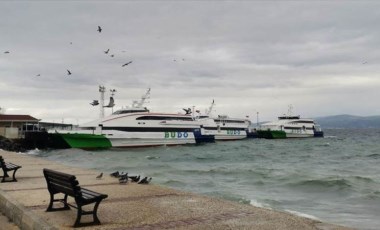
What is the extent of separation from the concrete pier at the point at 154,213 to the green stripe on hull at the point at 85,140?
37.4m

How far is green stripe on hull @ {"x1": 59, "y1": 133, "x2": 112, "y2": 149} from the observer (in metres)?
46.2

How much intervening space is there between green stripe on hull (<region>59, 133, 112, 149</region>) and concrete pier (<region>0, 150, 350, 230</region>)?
3742 cm

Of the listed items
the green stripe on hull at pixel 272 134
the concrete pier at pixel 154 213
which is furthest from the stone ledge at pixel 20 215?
the green stripe on hull at pixel 272 134

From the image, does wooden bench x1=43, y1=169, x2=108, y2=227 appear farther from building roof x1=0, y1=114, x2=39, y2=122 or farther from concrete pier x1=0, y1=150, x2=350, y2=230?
building roof x1=0, y1=114, x2=39, y2=122

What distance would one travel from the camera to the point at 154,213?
711 centimetres

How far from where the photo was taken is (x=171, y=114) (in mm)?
54656

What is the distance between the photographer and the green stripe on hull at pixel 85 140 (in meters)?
46.2

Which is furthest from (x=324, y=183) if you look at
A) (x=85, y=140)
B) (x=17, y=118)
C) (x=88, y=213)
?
(x=17, y=118)

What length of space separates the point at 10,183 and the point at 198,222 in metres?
6.20

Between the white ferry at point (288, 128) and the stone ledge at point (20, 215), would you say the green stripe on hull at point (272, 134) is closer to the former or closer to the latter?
the white ferry at point (288, 128)

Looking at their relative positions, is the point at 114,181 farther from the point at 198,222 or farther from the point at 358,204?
the point at 358,204

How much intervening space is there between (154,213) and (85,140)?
1616 inches

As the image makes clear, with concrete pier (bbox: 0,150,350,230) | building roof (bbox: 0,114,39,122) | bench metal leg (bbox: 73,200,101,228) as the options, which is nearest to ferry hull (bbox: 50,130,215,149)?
building roof (bbox: 0,114,39,122)

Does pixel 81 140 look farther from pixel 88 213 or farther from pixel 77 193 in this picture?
pixel 77 193
